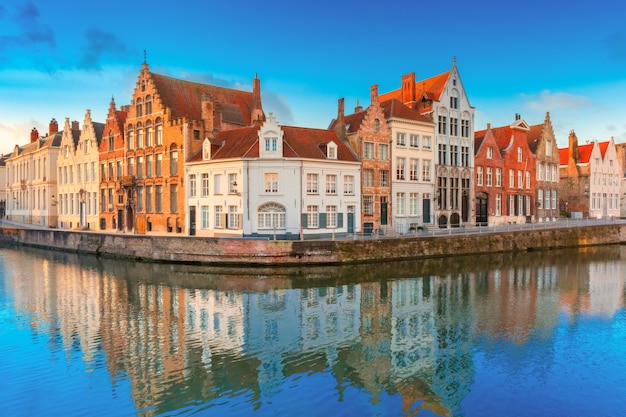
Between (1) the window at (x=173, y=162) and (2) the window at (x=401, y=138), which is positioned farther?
(2) the window at (x=401, y=138)

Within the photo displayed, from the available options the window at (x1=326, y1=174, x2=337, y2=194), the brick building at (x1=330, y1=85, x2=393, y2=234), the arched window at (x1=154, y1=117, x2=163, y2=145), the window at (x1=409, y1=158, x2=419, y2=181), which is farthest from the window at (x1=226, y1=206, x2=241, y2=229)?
the window at (x1=409, y1=158, x2=419, y2=181)

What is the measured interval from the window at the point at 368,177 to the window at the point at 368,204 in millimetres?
954

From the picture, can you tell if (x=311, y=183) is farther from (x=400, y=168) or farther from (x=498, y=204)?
(x=498, y=204)

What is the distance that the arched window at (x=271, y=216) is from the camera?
32.0 meters

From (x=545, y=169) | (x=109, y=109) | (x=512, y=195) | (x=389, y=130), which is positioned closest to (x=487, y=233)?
(x=389, y=130)

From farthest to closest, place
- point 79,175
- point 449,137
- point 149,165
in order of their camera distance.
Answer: point 79,175 < point 449,137 < point 149,165

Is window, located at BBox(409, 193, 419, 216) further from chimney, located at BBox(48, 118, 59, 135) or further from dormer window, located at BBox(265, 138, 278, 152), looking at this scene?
chimney, located at BBox(48, 118, 59, 135)

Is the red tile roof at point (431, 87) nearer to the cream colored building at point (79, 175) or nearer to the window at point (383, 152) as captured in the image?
the window at point (383, 152)

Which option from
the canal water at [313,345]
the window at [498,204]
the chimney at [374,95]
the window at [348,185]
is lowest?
the canal water at [313,345]

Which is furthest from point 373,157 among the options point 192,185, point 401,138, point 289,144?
point 192,185

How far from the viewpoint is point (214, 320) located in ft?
57.1

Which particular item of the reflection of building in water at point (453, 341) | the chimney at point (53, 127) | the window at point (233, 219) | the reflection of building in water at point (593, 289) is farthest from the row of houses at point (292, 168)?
the reflection of building in water at point (453, 341)

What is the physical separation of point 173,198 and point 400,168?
1885cm

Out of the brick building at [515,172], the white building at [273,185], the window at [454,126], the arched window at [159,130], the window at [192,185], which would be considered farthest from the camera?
the brick building at [515,172]
